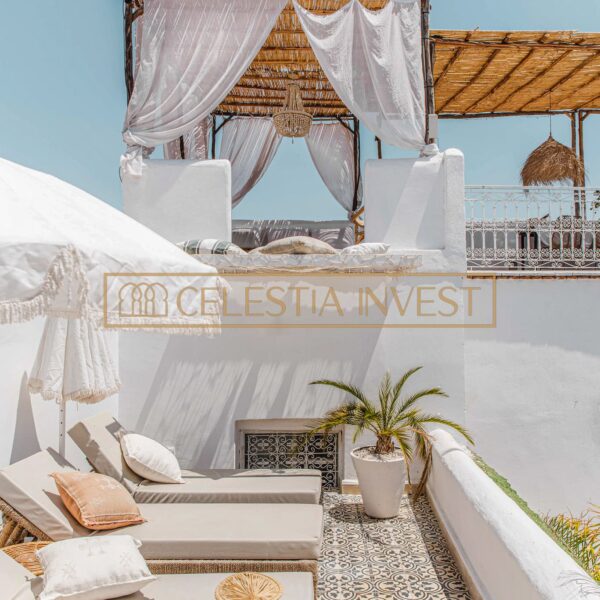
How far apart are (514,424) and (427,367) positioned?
1569 millimetres

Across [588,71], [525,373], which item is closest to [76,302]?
[525,373]

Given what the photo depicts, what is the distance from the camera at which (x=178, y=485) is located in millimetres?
4496

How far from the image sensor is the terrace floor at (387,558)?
3689mm

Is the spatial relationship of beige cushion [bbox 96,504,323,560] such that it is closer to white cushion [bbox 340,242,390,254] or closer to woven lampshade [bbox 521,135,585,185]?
white cushion [bbox 340,242,390,254]

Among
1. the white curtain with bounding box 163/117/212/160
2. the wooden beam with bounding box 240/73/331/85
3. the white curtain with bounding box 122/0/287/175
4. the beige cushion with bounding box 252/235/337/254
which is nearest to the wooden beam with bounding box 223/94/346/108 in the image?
the white curtain with bounding box 163/117/212/160

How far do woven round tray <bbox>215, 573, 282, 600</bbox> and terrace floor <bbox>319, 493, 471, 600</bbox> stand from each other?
107 cm

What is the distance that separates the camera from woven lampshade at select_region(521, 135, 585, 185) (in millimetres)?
9508

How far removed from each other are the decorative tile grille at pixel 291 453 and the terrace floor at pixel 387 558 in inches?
23.8

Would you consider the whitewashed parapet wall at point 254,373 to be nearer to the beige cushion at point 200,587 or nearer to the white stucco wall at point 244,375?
the white stucco wall at point 244,375

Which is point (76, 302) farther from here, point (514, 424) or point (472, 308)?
point (514, 424)

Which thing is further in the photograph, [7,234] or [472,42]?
[472,42]

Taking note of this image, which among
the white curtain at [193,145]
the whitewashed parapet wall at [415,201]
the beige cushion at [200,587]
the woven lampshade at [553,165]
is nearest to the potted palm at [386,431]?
the whitewashed parapet wall at [415,201]

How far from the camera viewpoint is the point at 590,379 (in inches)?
251

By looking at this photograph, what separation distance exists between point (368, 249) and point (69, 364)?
299 cm
